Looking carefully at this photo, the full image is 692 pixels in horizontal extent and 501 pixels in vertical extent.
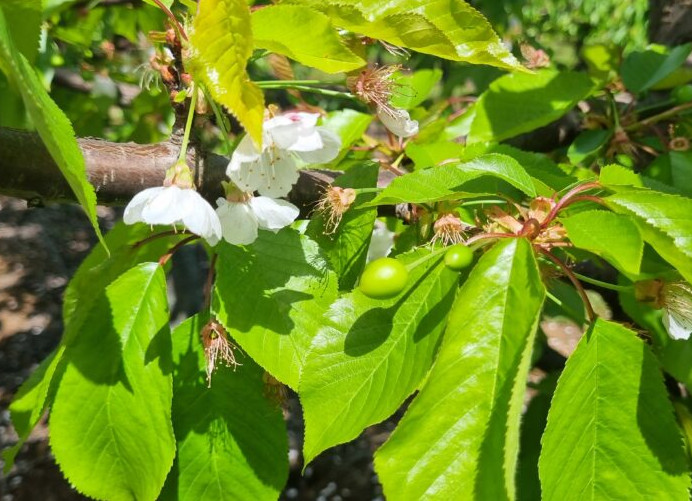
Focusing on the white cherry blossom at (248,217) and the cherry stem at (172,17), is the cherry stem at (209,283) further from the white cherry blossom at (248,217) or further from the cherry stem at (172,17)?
the cherry stem at (172,17)

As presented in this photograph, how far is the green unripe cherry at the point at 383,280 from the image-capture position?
64cm

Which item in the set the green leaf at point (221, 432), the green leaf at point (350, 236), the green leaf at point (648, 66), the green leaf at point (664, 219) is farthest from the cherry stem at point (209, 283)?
the green leaf at point (648, 66)

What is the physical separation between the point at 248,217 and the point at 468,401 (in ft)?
1.06

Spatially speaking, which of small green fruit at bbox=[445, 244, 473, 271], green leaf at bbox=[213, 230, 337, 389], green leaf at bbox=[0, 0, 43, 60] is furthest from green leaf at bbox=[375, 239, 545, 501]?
green leaf at bbox=[0, 0, 43, 60]

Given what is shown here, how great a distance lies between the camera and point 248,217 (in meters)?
0.74

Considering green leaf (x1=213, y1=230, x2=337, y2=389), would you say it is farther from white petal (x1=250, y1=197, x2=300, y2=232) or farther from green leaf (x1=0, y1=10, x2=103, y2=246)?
green leaf (x1=0, y1=10, x2=103, y2=246)

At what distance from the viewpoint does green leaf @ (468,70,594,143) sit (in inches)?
45.7

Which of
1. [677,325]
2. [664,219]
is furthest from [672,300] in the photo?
[664,219]

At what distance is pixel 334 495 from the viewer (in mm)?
2643

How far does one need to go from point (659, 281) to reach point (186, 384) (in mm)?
587

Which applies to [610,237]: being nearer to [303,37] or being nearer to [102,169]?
[303,37]

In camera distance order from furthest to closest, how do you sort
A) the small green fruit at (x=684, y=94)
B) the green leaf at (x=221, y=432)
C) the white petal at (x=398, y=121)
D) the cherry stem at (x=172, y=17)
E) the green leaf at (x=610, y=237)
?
the small green fruit at (x=684, y=94) < the white petal at (x=398, y=121) < the green leaf at (x=221, y=432) < the cherry stem at (x=172, y=17) < the green leaf at (x=610, y=237)

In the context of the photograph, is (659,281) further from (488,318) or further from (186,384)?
(186,384)

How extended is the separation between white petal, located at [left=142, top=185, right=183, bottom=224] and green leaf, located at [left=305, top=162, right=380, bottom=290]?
8.1 inches
